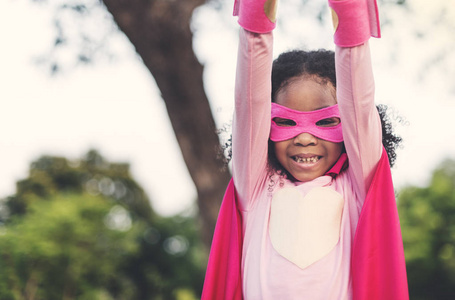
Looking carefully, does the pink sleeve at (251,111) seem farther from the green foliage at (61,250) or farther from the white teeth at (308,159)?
the green foliage at (61,250)

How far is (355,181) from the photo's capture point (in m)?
1.94

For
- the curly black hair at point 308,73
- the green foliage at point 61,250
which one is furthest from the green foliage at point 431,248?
the curly black hair at point 308,73

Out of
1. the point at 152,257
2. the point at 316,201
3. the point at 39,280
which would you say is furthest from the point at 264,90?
the point at 152,257

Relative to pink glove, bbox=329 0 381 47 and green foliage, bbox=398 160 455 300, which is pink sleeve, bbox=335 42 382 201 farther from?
green foliage, bbox=398 160 455 300

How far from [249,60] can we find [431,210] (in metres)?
13.0

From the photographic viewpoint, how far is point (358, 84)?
1718 mm

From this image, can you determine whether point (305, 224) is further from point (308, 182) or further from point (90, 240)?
point (90, 240)

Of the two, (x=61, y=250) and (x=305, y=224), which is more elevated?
(x=61, y=250)

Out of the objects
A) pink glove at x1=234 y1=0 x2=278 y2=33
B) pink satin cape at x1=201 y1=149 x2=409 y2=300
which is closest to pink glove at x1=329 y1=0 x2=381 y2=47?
pink glove at x1=234 y1=0 x2=278 y2=33

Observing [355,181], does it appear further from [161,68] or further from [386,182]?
[161,68]

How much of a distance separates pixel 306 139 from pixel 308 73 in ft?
0.95

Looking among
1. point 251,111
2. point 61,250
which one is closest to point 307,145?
point 251,111

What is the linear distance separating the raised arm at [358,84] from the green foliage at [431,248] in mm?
11467

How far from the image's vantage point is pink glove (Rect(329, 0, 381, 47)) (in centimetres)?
163
